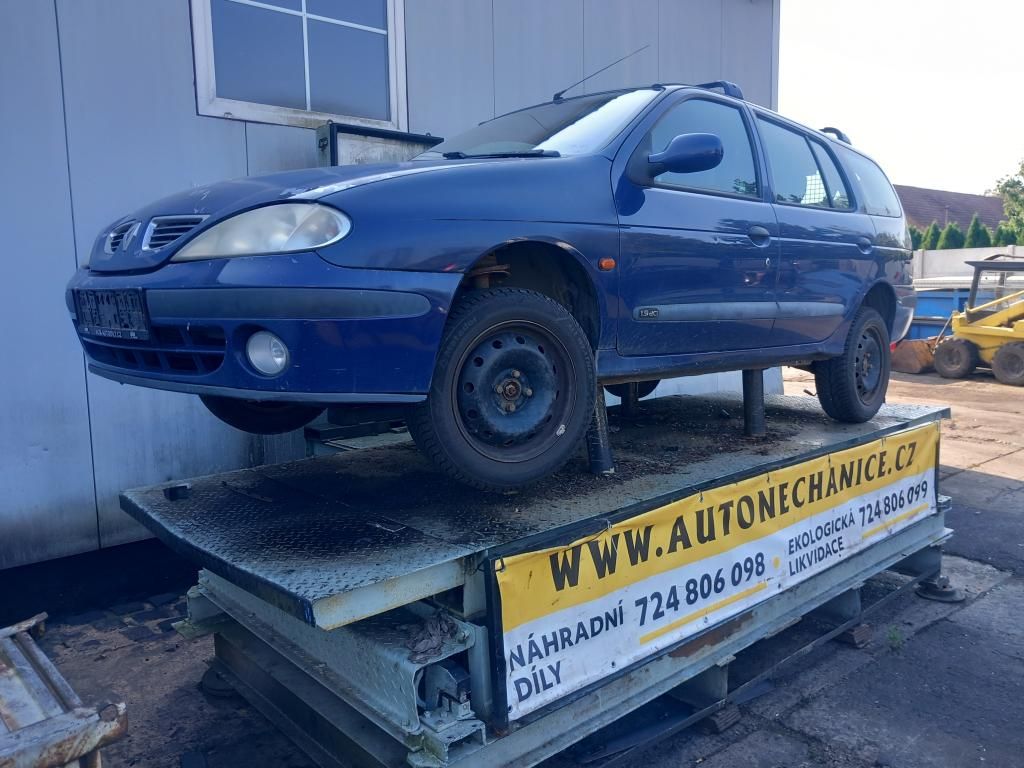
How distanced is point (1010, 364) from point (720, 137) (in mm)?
11554

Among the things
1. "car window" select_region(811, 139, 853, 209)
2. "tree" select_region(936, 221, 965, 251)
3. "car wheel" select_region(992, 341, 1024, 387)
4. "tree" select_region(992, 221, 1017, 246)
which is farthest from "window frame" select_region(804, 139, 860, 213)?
"tree" select_region(992, 221, 1017, 246)

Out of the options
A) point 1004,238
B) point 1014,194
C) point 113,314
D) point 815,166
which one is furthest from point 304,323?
point 1014,194

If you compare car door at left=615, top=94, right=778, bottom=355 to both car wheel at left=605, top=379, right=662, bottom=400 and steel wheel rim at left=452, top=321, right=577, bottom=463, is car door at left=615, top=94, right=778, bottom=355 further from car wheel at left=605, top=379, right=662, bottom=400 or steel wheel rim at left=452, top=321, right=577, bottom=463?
car wheel at left=605, top=379, right=662, bottom=400

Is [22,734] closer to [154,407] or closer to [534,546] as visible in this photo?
[534,546]

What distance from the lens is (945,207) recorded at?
44.9 meters

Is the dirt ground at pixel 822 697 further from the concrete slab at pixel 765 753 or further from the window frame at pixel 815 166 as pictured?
the window frame at pixel 815 166

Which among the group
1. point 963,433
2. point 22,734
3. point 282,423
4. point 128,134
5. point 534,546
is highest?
point 128,134

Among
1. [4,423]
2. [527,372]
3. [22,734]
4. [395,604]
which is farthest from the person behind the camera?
[4,423]

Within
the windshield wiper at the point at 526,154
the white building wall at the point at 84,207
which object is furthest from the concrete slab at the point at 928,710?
the white building wall at the point at 84,207

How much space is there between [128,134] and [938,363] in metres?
13.2

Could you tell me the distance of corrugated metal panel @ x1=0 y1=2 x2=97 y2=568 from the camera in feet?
12.7

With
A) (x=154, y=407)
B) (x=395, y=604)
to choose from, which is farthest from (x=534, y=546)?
(x=154, y=407)

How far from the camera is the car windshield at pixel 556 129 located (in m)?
2.84

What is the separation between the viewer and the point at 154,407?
14.5ft
